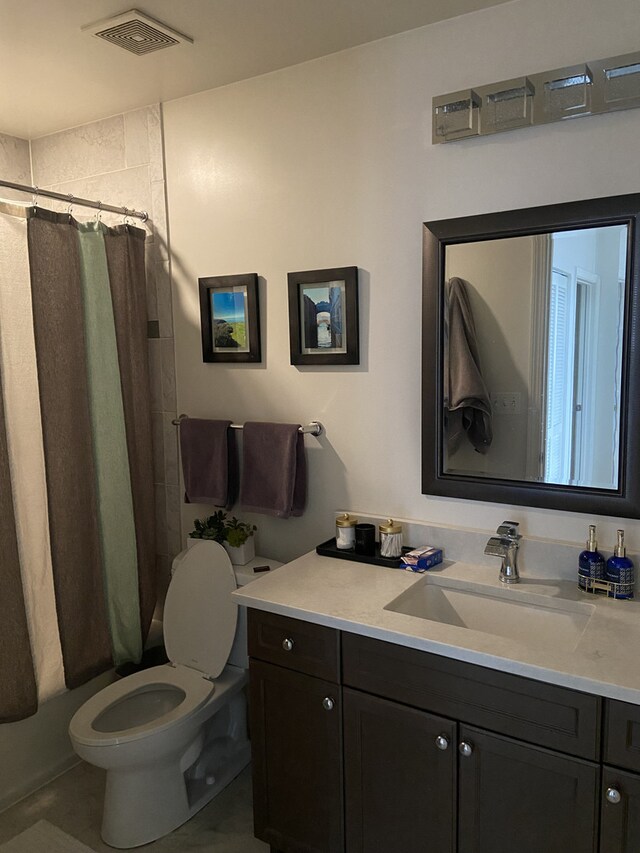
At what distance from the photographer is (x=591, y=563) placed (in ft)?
5.79

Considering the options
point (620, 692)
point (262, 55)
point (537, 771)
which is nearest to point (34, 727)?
point (537, 771)

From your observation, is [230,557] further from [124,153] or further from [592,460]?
[124,153]

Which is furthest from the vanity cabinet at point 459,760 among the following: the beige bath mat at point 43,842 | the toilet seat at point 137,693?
the beige bath mat at point 43,842

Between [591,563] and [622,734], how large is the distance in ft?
1.64

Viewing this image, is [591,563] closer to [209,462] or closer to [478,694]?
[478,694]

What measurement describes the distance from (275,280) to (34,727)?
70.3 inches

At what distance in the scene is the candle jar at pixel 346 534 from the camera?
7.06 ft

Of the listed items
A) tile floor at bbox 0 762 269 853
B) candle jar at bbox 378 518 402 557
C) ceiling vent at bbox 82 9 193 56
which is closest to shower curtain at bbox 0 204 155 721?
tile floor at bbox 0 762 269 853

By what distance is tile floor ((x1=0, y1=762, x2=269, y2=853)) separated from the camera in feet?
6.72

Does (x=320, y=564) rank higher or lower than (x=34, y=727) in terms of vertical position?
higher

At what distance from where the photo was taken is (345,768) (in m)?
1.74

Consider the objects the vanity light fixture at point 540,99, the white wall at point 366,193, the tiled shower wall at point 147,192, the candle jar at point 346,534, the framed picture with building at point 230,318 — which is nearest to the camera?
the vanity light fixture at point 540,99

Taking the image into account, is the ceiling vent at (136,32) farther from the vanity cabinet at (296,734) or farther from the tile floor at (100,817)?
the tile floor at (100,817)

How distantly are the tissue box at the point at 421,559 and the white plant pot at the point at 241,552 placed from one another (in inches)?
24.3
